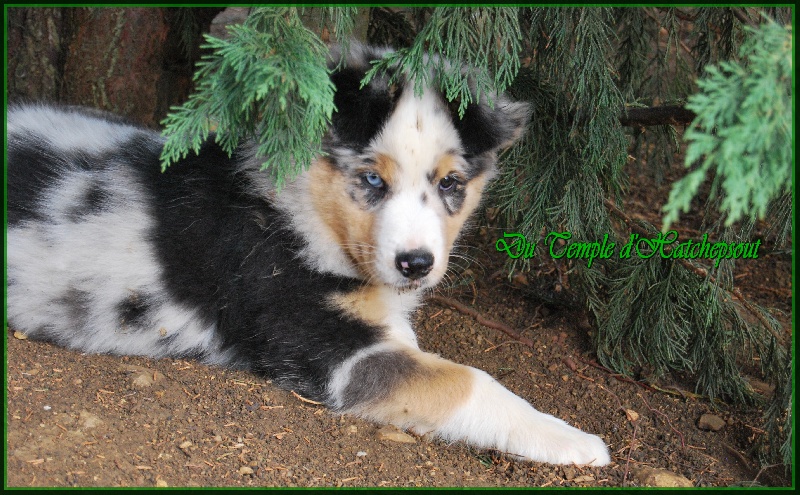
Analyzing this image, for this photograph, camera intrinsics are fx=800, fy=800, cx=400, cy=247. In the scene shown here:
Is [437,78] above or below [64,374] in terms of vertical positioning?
above

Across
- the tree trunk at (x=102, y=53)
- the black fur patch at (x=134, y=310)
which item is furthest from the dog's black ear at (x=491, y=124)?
the tree trunk at (x=102, y=53)

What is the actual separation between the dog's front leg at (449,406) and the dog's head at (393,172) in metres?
0.39

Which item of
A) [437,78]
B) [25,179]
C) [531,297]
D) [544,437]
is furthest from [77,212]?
[531,297]

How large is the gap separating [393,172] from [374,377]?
89 cm

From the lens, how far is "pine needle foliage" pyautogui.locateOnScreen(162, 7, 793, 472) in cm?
281

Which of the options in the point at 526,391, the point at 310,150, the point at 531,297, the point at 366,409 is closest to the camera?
the point at 310,150

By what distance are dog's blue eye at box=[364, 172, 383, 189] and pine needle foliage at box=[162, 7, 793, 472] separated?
1.06 ft

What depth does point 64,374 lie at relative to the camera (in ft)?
11.3

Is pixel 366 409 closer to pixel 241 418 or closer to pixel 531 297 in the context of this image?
pixel 241 418

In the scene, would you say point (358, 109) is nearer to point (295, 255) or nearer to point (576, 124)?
point (295, 255)

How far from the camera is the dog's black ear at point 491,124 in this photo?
3459mm

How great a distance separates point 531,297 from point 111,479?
2.88 m

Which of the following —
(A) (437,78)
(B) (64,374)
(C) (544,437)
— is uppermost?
(A) (437,78)

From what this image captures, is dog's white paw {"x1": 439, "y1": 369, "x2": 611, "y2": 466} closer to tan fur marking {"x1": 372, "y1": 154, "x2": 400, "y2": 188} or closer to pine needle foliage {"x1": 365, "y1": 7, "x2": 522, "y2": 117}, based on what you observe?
tan fur marking {"x1": 372, "y1": 154, "x2": 400, "y2": 188}
